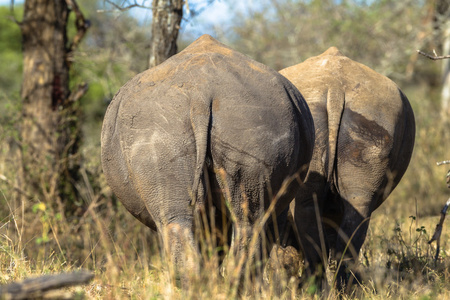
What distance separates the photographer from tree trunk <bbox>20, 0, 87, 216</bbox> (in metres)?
7.07

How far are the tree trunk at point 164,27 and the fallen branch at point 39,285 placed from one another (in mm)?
3978

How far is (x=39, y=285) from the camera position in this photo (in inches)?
97.6

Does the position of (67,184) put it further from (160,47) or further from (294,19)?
(294,19)

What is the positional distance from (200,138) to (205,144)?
46 mm

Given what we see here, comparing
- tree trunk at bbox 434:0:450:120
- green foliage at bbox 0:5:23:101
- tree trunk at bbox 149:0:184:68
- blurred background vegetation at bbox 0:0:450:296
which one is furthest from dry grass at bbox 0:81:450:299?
green foliage at bbox 0:5:23:101

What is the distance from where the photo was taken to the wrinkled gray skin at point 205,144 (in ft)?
10.8

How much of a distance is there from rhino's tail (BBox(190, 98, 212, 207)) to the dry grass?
1.19 ft

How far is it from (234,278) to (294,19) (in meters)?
13.3

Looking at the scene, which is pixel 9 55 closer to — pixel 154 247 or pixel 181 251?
pixel 154 247

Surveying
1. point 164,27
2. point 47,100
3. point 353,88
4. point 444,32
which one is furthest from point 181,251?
point 444,32

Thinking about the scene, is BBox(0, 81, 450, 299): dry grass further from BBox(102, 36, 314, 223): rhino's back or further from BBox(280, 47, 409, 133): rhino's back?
BBox(280, 47, 409, 133): rhino's back

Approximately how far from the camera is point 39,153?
23.5 feet

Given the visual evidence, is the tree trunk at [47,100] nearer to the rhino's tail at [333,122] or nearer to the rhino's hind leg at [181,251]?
the rhino's tail at [333,122]

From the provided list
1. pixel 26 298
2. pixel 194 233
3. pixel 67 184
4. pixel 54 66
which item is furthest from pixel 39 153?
pixel 26 298
